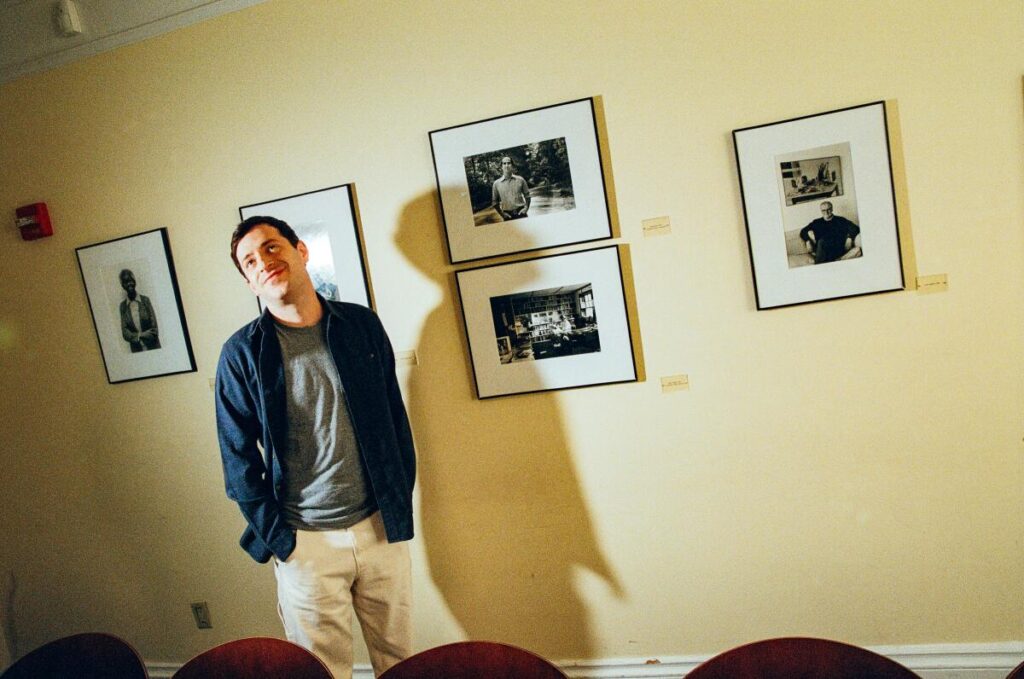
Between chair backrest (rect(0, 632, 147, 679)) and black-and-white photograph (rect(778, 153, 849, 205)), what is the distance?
7.12 ft

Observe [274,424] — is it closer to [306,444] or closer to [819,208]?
[306,444]

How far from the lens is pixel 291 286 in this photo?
5.79 ft

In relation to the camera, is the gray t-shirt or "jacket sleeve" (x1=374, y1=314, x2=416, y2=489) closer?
the gray t-shirt

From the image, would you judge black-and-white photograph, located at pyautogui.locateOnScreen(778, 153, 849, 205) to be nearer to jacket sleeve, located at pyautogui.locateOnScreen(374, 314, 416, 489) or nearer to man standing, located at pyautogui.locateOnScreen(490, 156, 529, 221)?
man standing, located at pyautogui.locateOnScreen(490, 156, 529, 221)

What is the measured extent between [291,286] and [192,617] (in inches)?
69.9

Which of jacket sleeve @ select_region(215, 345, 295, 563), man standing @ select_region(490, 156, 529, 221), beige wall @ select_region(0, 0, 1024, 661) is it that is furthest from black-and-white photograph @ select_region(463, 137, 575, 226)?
jacket sleeve @ select_region(215, 345, 295, 563)

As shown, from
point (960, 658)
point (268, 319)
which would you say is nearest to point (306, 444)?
point (268, 319)

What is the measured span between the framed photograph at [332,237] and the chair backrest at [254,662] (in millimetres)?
1225

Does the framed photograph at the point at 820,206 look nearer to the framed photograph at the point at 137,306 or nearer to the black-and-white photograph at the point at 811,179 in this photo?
the black-and-white photograph at the point at 811,179

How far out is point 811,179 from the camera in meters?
1.85

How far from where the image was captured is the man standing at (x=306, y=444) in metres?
1.77

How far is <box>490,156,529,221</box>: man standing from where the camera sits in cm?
204

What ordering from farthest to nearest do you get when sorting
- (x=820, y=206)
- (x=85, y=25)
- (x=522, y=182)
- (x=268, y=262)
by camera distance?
(x=85, y=25)
(x=522, y=182)
(x=820, y=206)
(x=268, y=262)

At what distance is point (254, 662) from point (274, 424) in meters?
0.70
